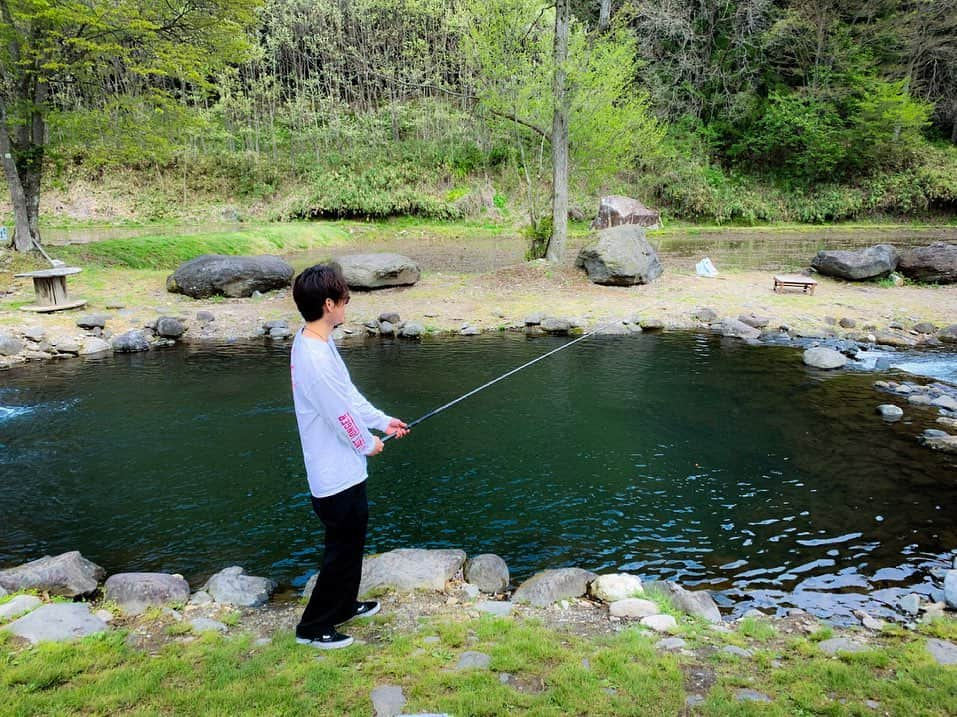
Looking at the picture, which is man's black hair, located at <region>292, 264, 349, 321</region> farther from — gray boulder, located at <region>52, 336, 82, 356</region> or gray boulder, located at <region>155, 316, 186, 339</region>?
gray boulder, located at <region>155, 316, 186, 339</region>

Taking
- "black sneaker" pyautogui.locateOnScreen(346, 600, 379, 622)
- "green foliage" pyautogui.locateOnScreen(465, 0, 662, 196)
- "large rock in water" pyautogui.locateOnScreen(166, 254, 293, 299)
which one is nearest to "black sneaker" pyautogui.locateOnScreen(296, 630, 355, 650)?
"black sneaker" pyautogui.locateOnScreen(346, 600, 379, 622)

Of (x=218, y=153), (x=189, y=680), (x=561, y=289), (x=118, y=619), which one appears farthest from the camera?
(x=218, y=153)

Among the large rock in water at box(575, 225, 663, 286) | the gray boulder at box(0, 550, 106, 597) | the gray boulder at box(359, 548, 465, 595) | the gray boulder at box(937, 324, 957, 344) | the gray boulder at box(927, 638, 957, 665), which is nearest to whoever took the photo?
the gray boulder at box(927, 638, 957, 665)

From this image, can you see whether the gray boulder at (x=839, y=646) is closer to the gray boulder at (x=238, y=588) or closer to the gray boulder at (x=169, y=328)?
the gray boulder at (x=238, y=588)

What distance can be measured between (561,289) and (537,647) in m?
12.3

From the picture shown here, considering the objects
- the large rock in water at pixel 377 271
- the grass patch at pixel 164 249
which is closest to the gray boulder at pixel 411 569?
the large rock in water at pixel 377 271

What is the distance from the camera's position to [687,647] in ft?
11.4

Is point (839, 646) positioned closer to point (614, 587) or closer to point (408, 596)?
point (614, 587)

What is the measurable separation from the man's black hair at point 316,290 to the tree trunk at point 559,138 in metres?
13.8

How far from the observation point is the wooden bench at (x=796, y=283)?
46.8ft

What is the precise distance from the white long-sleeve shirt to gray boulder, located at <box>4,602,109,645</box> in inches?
64.0

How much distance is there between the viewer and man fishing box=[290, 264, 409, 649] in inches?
127

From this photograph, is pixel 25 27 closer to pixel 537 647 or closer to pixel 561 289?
pixel 561 289

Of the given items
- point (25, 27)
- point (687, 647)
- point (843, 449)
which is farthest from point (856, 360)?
point (25, 27)
